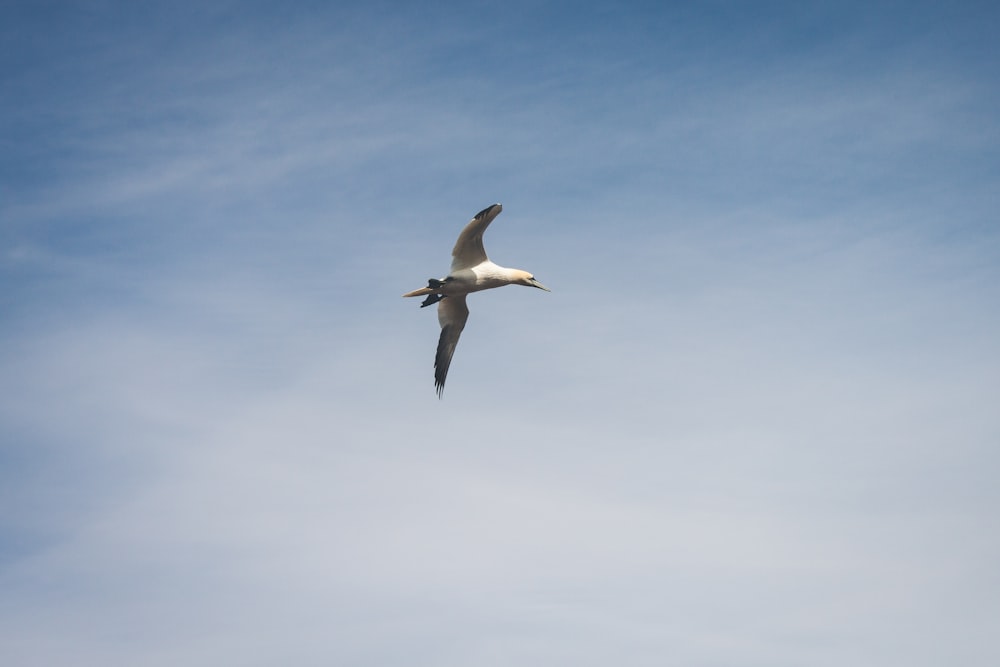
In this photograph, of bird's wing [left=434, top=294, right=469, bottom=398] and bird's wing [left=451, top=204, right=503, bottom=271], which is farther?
bird's wing [left=434, top=294, right=469, bottom=398]

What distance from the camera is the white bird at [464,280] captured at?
51.4 m

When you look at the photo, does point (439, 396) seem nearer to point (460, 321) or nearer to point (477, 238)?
point (460, 321)

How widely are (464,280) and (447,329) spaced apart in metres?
4.60

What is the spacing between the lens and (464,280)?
52969mm

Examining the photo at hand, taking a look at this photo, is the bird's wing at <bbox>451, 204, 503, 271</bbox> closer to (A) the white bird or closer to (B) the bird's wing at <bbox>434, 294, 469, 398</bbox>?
(A) the white bird

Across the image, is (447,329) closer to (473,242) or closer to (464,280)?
(464,280)

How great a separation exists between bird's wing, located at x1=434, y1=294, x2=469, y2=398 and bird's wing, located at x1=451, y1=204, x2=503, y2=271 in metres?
3.11

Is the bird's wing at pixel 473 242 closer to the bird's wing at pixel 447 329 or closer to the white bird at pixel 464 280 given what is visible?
the white bird at pixel 464 280

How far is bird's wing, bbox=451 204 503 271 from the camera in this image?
5031 cm

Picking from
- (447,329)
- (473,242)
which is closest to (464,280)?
(473,242)

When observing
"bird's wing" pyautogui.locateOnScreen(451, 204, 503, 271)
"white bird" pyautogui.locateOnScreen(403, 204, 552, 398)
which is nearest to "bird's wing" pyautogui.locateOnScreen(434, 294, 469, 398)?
"white bird" pyautogui.locateOnScreen(403, 204, 552, 398)

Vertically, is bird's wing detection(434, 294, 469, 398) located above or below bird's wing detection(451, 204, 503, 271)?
below

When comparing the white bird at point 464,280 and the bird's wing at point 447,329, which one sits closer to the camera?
the white bird at point 464,280

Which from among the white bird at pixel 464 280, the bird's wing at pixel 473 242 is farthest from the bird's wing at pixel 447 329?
the bird's wing at pixel 473 242
